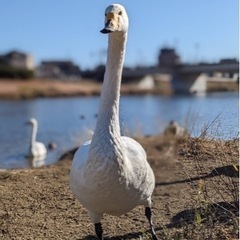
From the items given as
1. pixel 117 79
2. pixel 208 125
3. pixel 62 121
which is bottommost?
pixel 62 121

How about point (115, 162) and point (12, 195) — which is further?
point (12, 195)

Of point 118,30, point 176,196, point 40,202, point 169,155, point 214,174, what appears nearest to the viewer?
point 118,30

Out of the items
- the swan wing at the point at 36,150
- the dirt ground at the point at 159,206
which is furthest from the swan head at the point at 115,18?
the swan wing at the point at 36,150

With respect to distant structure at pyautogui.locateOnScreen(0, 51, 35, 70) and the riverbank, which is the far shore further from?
distant structure at pyautogui.locateOnScreen(0, 51, 35, 70)

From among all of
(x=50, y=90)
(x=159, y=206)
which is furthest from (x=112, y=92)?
(x=50, y=90)

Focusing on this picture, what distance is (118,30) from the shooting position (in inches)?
135

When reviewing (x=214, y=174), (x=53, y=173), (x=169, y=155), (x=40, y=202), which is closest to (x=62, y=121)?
(x=169, y=155)

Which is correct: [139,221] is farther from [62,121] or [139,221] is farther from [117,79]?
[62,121]

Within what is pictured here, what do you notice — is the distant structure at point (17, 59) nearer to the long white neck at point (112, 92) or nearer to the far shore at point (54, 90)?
the far shore at point (54, 90)

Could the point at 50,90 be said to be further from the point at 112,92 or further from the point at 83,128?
the point at 112,92

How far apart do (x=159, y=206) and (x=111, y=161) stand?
2.36m

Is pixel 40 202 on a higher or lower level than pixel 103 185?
lower

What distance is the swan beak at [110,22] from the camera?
324 cm

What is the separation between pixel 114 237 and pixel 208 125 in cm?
152
